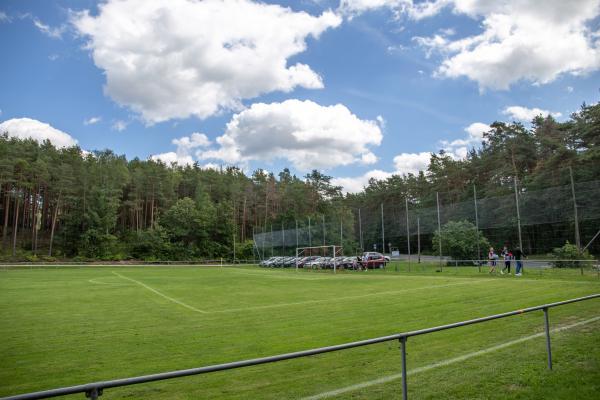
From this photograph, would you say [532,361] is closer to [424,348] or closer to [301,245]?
[424,348]

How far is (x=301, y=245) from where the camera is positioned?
5259cm

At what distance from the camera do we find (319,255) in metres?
50.6

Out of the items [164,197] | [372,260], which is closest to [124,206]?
[164,197]

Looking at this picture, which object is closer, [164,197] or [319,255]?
[319,255]

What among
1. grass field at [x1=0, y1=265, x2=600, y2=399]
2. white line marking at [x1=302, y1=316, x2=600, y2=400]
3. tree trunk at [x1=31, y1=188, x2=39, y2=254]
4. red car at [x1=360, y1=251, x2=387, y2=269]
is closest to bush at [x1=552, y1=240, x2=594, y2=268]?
grass field at [x1=0, y1=265, x2=600, y2=399]

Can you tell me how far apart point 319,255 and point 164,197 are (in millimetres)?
43890

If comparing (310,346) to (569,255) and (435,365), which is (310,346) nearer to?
(435,365)

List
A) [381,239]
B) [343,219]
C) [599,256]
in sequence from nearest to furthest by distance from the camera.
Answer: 1. [599,256]
2. [381,239]
3. [343,219]

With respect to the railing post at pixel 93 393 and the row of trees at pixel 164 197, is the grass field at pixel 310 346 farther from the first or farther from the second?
the row of trees at pixel 164 197

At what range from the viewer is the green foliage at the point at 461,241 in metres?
31.8

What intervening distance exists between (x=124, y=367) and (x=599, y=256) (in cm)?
2769

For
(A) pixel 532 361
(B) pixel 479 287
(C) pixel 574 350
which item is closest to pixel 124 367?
(A) pixel 532 361

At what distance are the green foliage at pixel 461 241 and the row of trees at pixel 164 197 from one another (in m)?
24.4

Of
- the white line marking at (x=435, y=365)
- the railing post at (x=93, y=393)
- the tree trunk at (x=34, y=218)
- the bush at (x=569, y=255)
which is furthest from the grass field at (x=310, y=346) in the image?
the tree trunk at (x=34, y=218)
